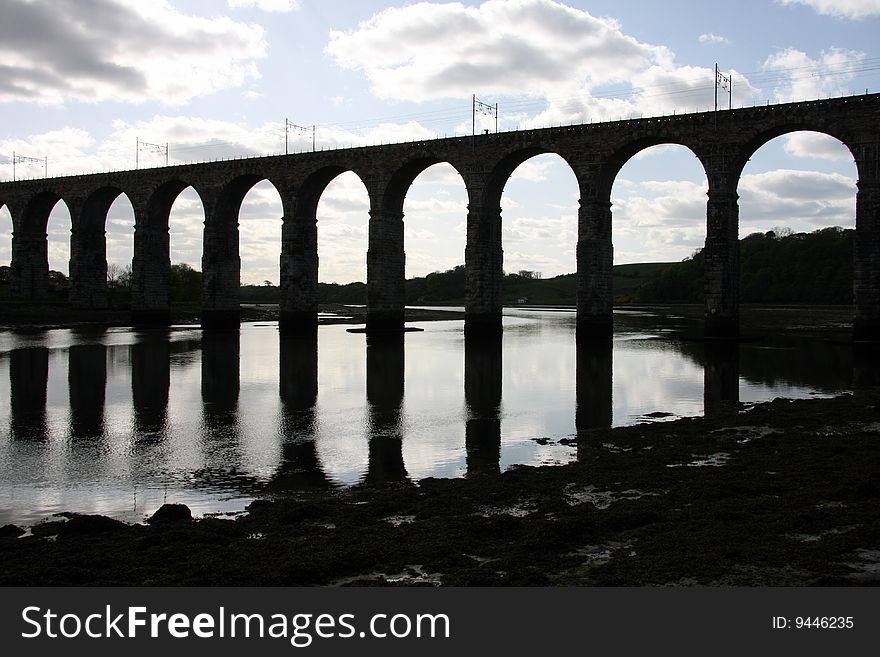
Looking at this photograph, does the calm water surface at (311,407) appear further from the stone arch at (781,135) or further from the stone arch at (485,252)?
the stone arch at (781,135)

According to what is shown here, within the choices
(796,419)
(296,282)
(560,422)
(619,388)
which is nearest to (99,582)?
(560,422)

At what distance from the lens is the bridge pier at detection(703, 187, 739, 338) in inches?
1468

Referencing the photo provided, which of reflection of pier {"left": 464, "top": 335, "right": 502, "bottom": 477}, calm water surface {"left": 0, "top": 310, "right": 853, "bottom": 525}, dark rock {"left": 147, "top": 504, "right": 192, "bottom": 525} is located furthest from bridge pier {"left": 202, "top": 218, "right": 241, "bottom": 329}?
dark rock {"left": 147, "top": 504, "right": 192, "bottom": 525}

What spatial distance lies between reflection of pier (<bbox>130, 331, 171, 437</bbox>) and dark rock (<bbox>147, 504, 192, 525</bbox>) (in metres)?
6.39

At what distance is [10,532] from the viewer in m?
7.98

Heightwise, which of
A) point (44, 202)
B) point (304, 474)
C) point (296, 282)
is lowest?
point (304, 474)

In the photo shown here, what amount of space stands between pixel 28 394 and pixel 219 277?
112 feet

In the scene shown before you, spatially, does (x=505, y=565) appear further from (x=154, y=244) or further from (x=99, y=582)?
(x=154, y=244)

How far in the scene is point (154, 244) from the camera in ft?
189

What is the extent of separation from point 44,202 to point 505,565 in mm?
69666

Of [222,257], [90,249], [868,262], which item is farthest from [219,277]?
[868,262]

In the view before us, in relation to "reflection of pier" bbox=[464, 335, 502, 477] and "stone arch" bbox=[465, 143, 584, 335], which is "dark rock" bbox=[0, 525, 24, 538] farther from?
"stone arch" bbox=[465, 143, 584, 335]

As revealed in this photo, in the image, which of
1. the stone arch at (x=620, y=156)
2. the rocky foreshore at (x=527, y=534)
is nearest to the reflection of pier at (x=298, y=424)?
the rocky foreshore at (x=527, y=534)

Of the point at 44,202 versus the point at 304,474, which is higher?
the point at 44,202
